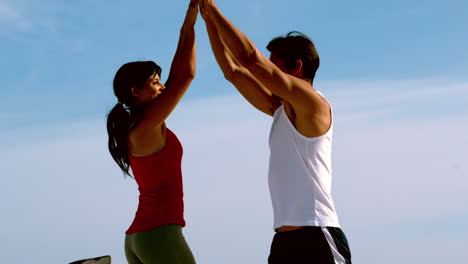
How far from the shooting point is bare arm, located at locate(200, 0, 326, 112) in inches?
176

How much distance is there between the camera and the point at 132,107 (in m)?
5.44

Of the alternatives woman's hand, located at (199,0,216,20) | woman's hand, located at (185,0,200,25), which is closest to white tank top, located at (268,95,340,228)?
woman's hand, located at (199,0,216,20)

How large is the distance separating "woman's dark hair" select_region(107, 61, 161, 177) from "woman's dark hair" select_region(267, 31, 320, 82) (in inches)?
41.9

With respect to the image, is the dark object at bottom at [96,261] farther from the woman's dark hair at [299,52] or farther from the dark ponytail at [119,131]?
the woman's dark hair at [299,52]

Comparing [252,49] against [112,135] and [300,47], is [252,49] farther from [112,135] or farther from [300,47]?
[112,135]

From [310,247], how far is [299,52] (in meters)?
1.36

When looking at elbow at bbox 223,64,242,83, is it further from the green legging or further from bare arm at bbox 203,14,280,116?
the green legging

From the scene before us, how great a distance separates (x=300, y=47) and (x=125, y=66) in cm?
142

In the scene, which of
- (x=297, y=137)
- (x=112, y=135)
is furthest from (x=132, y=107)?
(x=297, y=137)

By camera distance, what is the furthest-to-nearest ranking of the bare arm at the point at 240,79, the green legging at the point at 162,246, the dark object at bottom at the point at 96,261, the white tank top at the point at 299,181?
the dark object at bottom at the point at 96,261, the bare arm at the point at 240,79, the green legging at the point at 162,246, the white tank top at the point at 299,181

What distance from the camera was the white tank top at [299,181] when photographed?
176 inches

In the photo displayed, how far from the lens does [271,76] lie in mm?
4469

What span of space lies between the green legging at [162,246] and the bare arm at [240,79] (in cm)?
111

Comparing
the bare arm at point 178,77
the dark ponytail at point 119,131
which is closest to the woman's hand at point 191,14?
the bare arm at point 178,77
